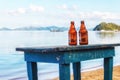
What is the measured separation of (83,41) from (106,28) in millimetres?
157467

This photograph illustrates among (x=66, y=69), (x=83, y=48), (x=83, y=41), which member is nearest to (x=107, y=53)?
(x=83, y=41)

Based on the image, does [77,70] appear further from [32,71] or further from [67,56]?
[67,56]

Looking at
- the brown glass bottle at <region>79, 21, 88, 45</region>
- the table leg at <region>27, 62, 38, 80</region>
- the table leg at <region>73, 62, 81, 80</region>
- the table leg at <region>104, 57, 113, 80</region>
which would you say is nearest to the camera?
the table leg at <region>27, 62, 38, 80</region>

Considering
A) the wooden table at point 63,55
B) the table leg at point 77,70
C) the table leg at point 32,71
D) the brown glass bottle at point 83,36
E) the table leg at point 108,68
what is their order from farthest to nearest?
the table leg at point 77,70
the table leg at point 108,68
the brown glass bottle at point 83,36
the table leg at point 32,71
the wooden table at point 63,55

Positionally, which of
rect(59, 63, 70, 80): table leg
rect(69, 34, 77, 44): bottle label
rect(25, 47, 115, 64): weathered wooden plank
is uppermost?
rect(69, 34, 77, 44): bottle label

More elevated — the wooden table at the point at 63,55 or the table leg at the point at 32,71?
the wooden table at the point at 63,55

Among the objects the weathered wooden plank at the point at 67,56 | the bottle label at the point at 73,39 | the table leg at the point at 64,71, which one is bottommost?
the table leg at the point at 64,71

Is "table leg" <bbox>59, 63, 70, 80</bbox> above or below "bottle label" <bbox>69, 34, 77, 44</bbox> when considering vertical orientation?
below

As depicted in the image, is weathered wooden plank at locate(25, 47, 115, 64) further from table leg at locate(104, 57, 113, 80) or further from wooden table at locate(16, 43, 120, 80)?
table leg at locate(104, 57, 113, 80)

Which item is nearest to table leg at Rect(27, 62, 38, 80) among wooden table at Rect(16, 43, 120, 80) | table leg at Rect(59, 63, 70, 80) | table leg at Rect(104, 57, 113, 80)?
wooden table at Rect(16, 43, 120, 80)

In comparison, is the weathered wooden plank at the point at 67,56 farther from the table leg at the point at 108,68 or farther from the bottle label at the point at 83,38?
the table leg at the point at 108,68

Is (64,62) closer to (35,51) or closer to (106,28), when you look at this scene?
(35,51)

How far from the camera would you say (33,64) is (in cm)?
520

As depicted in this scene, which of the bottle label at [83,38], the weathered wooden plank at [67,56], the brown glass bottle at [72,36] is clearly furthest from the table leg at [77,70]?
the brown glass bottle at [72,36]
